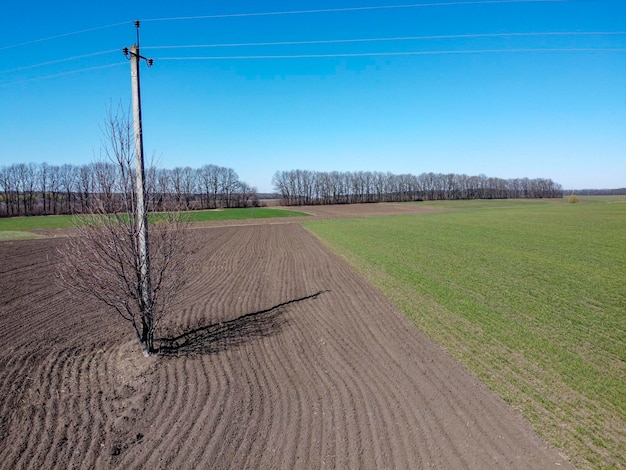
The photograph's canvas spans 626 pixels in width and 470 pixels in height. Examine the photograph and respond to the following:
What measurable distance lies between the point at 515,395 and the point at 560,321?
5.24m

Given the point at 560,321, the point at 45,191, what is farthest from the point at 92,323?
the point at 45,191

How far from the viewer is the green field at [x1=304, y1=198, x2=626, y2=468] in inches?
247

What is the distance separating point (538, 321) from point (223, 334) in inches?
364

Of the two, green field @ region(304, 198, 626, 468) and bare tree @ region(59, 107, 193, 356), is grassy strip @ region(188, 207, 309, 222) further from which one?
bare tree @ region(59, 107, 193, 356)

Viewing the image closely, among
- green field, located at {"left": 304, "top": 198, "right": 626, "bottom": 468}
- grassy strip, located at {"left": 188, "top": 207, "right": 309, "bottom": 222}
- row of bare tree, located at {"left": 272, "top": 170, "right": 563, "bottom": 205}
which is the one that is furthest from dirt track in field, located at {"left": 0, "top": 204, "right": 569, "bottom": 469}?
row of bare tree, located at {"left": 272, "top": 170, "right": 563, "bottom": 205}

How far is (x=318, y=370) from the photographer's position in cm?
819

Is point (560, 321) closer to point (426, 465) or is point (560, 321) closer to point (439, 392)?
point (439, 392)

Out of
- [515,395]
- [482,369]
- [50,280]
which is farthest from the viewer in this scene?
[50,280]

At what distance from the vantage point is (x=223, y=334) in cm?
1024

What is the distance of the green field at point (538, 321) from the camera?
20.6ft

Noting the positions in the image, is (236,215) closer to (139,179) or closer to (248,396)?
(139,179)

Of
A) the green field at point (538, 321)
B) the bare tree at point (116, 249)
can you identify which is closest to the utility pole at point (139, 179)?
the bare tree at point (116, 249)

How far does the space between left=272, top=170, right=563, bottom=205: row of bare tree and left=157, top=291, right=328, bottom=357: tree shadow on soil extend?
108931mm

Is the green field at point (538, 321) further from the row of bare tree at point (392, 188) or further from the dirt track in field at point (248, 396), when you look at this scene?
the row of bare tree at point (392, 188)
